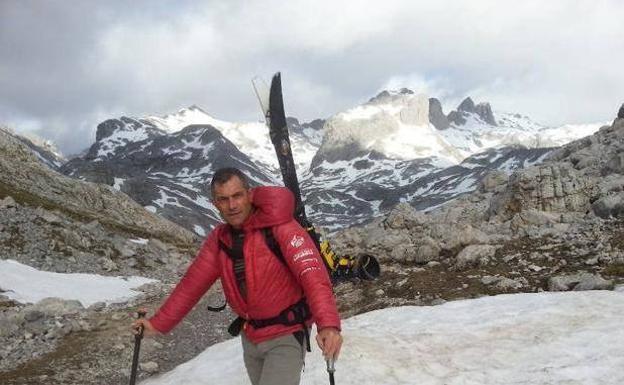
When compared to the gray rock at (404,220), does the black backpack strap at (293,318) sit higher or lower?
lower

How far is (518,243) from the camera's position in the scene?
21.9 metres

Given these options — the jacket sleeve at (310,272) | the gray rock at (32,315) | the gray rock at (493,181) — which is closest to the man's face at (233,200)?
the jacket sleeve at (310,272)

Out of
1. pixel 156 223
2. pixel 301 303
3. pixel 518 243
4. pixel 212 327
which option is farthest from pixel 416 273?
pixel 156 223

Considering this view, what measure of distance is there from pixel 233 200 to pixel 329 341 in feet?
6.18

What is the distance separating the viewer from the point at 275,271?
618cm

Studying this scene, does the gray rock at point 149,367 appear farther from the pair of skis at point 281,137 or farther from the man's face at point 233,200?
the man's face at point 233,200

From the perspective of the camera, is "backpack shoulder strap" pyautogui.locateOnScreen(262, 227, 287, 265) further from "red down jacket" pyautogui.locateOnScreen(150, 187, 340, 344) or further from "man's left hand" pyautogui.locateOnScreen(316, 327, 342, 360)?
"man's left hand" pyautogui.locateOnScreen(316, 327, 342, 360)


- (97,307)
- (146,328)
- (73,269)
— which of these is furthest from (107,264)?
(146,328)

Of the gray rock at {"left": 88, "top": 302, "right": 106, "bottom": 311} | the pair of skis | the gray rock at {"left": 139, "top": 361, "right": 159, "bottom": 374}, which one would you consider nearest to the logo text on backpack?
the pair of skis

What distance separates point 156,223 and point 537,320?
77919 mm

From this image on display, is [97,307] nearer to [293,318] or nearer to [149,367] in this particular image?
[149,367]

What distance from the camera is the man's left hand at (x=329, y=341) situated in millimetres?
5559

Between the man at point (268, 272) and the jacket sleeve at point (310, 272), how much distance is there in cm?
1

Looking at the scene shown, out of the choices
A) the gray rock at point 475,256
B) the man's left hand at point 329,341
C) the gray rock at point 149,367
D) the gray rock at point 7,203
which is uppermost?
the gray rock at point 7,203
